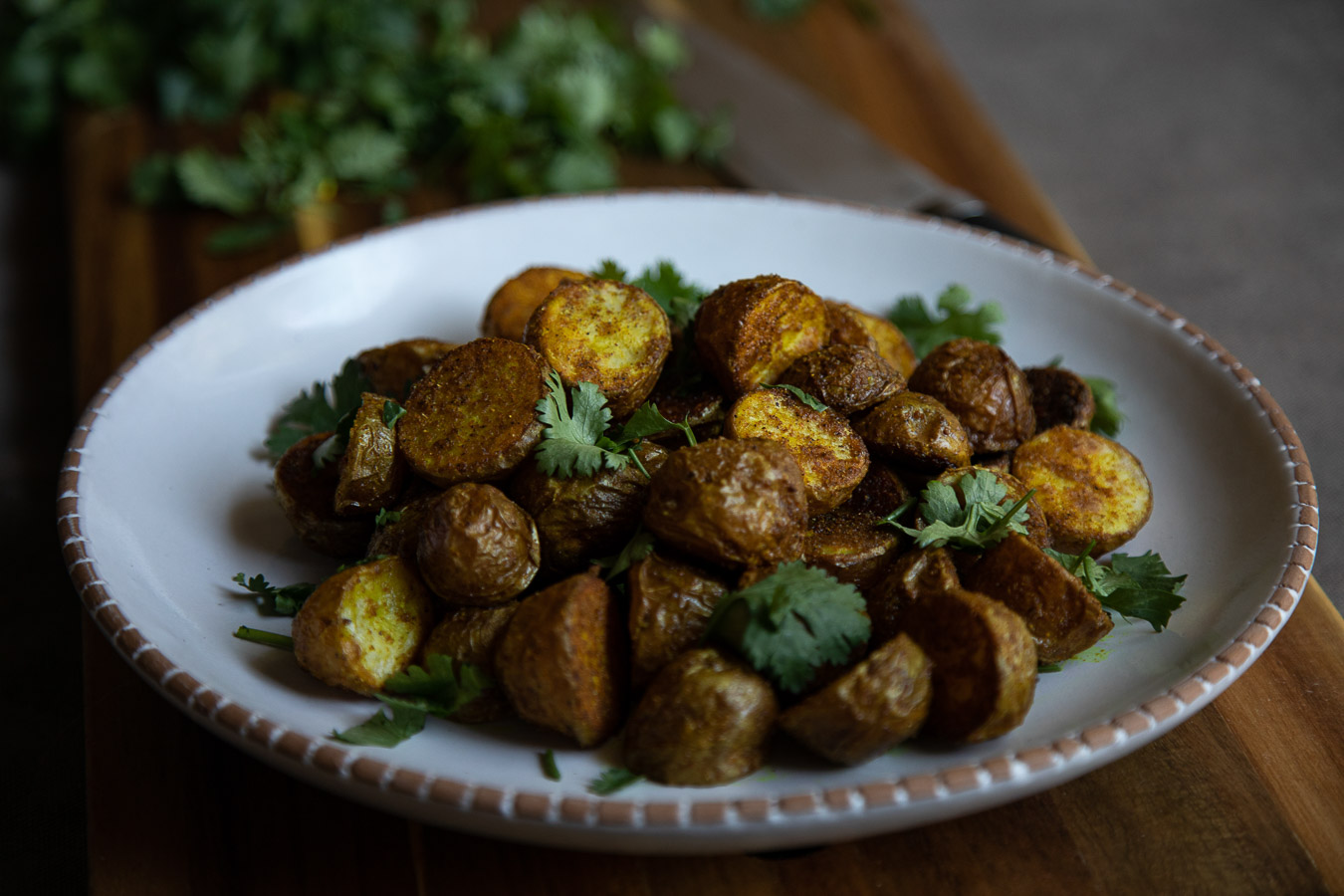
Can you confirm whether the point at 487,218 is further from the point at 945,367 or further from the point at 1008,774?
the point at 1008,774

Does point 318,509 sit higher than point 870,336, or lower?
lower

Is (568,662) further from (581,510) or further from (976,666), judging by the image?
(976,666)

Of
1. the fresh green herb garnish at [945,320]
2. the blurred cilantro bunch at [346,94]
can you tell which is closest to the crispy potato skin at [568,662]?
the fresh green herb garnish at [945,320]

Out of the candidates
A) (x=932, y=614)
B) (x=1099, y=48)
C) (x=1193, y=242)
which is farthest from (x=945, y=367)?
(x=1099, y=48)

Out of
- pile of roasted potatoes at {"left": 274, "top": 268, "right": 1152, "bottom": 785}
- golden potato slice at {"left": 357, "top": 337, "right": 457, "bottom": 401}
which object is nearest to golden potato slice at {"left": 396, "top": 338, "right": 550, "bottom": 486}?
pile of roasted potatoes at {"left": 274, "top": 268, "right": 1152, "bottom": 785}

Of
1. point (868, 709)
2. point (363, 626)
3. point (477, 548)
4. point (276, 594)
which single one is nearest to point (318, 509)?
point (276, 594)

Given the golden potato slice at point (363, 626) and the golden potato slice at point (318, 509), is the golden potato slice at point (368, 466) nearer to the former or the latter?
the golden potato slice at point (318, 509)
